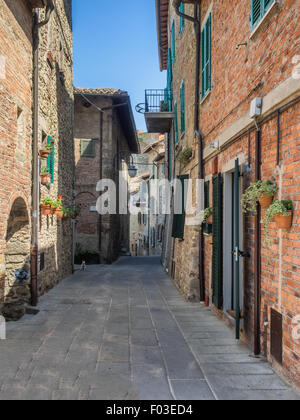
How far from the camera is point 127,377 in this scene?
3.76m

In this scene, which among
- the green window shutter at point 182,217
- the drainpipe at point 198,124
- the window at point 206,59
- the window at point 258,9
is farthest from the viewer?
the green window shutter at point 182,217

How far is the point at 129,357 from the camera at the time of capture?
4.36 metres

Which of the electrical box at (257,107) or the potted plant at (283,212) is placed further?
the electrical box at (257,107)

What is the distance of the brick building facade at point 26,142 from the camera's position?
5949mm

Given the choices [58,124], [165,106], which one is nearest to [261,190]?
[58,124]

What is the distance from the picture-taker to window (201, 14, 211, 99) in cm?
706

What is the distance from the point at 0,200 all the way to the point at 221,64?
4095 mm

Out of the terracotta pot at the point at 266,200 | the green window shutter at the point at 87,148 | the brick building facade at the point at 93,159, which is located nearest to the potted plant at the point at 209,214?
the terracotta pot at the point at 266,200

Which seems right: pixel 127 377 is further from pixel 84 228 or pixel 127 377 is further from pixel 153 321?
pixel 84 228

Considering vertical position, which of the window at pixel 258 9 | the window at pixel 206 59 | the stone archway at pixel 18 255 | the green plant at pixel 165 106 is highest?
the green plant at pixel 165 106

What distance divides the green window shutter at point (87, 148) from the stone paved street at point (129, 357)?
A: 10799 mm

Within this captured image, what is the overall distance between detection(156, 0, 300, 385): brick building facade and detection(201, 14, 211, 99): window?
0.06 ft

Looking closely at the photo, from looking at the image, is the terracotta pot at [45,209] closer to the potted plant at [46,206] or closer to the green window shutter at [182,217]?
→ the potted plant at [46,206]

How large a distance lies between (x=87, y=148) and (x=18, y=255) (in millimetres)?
10839
